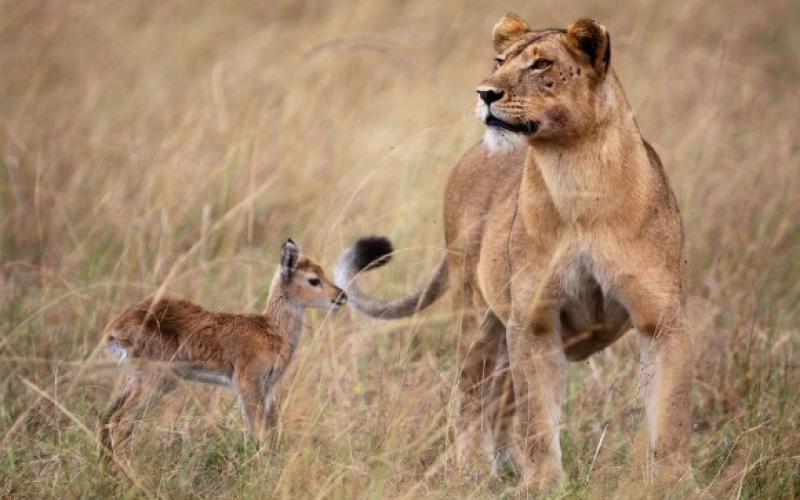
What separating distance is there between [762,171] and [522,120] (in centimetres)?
528

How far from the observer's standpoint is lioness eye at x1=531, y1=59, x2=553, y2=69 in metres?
5.66

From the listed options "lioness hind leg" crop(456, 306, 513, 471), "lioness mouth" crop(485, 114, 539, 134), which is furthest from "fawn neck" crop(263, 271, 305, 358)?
"lioness mouth" crop(485, 114, 539, 134)

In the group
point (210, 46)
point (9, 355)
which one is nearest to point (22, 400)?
point (9, 355)

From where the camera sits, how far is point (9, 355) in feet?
23.0

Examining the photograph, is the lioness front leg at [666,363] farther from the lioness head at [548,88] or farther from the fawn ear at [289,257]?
the fawn ear at [289,257]

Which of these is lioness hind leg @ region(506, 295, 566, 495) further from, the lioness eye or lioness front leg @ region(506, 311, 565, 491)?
the lioness eye

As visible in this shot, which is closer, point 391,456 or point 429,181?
point 391,456

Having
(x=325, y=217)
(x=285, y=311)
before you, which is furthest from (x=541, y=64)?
(x=325, y=217)

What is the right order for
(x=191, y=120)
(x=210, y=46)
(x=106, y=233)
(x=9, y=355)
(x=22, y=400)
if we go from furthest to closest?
(x=210, y=46) < (x=191, y=120) < (x=106, y=233) < (x=9, y=355) < (x=22, y=400)

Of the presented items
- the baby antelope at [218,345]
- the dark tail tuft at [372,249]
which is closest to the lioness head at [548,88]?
the dark tail tuft at [372,249]

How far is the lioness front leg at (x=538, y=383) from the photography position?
5844 millimetres

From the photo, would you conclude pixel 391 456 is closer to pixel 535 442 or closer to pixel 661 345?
pixel 535 442

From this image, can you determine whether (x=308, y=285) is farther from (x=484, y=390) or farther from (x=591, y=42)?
(x=591, y=42)

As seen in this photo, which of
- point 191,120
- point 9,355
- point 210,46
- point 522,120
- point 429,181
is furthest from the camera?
point 210,46
